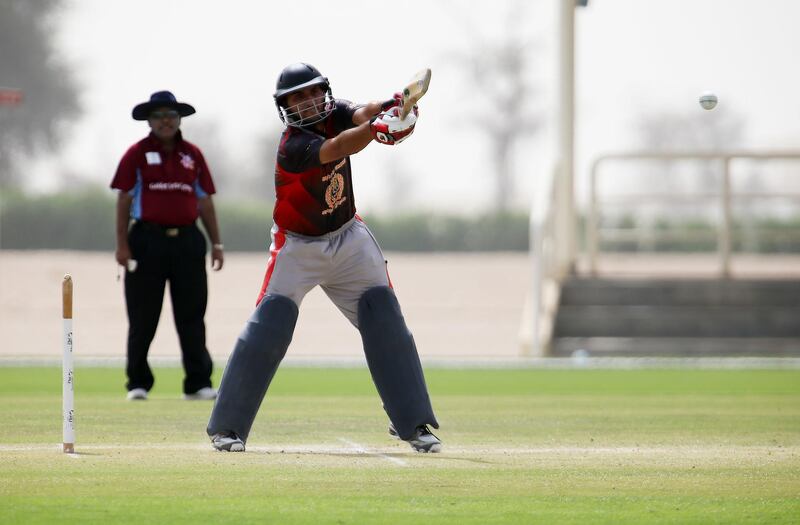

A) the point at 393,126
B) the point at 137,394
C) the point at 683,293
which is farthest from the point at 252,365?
the point at 683,293

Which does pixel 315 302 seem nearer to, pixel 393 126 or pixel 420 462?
pixel 420 462

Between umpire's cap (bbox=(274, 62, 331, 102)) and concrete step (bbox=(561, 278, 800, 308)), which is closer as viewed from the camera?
umpire's cap (bbox=(274, 62, 331, 102))

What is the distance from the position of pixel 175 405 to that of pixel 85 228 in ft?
106

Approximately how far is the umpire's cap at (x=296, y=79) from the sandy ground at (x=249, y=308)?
42.3 ft

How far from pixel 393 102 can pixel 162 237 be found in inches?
168

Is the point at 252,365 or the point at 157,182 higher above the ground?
the point at 157,182

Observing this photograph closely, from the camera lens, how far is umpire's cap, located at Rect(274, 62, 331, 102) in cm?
796

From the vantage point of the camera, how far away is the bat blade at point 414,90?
7215 millimetres

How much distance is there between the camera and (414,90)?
7219mm

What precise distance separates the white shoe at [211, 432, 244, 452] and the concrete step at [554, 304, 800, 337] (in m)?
10.8

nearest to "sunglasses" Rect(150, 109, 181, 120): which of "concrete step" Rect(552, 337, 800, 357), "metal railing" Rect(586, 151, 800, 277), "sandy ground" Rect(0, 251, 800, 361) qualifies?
"concrete step" Rect(552, 337, 800, 357)

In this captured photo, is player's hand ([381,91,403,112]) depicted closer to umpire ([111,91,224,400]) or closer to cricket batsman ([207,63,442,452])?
cricket batsman ([207,63,442,452])

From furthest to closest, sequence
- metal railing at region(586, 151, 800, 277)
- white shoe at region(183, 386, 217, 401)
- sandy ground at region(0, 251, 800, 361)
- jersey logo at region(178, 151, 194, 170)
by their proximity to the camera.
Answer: sandy ground at region(0, 251, 800, 361) → metal railing at region(586, 151, 800, 277) → white shoe at region(183, 386, 217, 401) → jersey logo at region(178, 151, 194, 170)

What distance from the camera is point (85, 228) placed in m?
42.4
